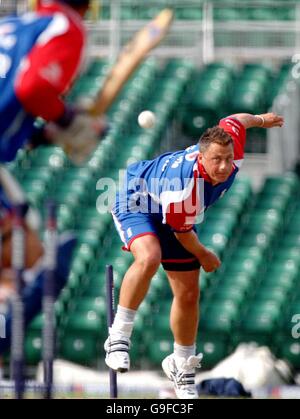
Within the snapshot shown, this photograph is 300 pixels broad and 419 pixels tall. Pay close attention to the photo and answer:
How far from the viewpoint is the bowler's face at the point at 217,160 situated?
7.35 metres

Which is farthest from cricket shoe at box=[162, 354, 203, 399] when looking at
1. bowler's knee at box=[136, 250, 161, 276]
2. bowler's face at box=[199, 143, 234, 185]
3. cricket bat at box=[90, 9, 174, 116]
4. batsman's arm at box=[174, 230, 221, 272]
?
cricket bat at box=[90, 9, 174, 116]

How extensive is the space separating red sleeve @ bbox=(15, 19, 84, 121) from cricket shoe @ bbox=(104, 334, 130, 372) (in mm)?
2008

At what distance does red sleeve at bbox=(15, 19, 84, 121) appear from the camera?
228 inches

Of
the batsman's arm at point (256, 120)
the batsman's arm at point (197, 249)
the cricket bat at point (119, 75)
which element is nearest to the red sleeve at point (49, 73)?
the cricket bat at point (119, 75)

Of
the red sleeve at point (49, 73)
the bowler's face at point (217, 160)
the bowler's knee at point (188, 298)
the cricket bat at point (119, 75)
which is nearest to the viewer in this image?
the red sleeve at point (49, 73)

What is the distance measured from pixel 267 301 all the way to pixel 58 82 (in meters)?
7.00

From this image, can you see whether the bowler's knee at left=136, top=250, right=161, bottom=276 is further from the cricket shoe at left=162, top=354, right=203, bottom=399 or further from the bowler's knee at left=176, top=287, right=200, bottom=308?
the cricket shoe at left=162, top=354, right=203, bottom=399

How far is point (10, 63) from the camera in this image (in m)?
5.94

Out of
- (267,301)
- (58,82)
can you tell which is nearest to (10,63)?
(58,82)

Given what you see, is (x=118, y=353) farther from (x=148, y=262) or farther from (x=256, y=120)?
(x=256, y=120)

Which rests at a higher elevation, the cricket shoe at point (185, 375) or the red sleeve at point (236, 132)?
the red sleeve at point (236, 132)

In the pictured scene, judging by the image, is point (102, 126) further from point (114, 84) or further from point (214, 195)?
point (214, 195)

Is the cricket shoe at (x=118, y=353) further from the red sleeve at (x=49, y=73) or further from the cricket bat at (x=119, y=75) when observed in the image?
the red sleeve at (x=49, y=73)

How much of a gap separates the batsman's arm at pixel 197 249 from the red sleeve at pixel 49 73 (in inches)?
77.4
